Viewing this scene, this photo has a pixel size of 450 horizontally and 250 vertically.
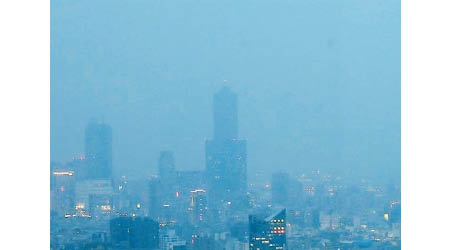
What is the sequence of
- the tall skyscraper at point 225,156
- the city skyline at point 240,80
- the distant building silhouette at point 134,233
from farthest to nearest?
the city skyline at point 240,80 → the tall skyscraper at point 225,156 → the distant building silhouette at point 134,233

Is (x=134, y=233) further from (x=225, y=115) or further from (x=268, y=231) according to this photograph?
(x=225, y=115)

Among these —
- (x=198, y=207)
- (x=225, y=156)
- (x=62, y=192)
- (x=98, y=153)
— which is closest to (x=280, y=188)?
(x=225, y=156)

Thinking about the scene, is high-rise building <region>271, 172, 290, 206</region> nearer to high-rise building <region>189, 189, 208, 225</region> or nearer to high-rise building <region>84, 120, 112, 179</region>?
high-rise building <region>189, 189, 208, 225</region>

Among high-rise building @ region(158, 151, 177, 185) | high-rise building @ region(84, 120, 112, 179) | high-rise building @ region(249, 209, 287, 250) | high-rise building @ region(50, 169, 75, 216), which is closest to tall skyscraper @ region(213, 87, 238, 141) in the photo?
high-rise building @ region(158, 151, 177, 185)

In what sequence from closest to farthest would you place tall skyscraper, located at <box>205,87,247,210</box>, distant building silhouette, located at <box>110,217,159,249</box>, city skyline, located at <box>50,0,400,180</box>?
distant building silhouette, located at <box>110,217,159,249</box>, tall skyscraper, located at <box>205,87,247,210</box>, city skyline, located at <box>50,0,400,180</box>

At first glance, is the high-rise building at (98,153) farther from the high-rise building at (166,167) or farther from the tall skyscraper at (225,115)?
the tall skyscraper at (225,115)

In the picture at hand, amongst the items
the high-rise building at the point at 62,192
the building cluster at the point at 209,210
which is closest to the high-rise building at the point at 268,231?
the building cluster at the point at 209,210

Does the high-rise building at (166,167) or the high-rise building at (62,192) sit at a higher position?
the high-rise building at (166,167)
